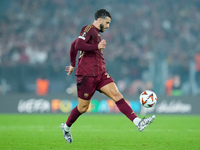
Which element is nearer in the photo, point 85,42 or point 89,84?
point 85,42

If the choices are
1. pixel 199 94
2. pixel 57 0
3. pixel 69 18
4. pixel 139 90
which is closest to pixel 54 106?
pixel 139 90

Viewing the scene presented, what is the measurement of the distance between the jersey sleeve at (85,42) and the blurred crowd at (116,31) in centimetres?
1150

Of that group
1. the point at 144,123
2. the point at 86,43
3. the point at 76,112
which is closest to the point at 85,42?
the point at 86,43

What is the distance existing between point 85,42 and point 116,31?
16.4 meters

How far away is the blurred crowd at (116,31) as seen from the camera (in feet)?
62.3

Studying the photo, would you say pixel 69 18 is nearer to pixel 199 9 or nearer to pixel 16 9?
pixel 16 9

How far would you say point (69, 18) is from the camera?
22594 millimetres

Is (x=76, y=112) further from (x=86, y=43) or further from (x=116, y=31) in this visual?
(x=116, y=31)

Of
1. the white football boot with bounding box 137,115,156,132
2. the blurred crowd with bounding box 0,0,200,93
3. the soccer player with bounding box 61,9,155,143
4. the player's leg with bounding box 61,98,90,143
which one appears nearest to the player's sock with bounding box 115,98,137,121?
the soccer player with bounding box 61,9,155,143

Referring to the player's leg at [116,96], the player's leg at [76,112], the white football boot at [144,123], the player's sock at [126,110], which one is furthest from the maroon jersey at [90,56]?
the white football boot at [144,123]

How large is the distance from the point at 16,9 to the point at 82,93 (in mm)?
17685

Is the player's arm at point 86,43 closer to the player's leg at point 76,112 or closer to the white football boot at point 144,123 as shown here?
the player's leg at point 76,112

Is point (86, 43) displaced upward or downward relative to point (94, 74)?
upward

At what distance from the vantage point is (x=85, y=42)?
5.80 metres
